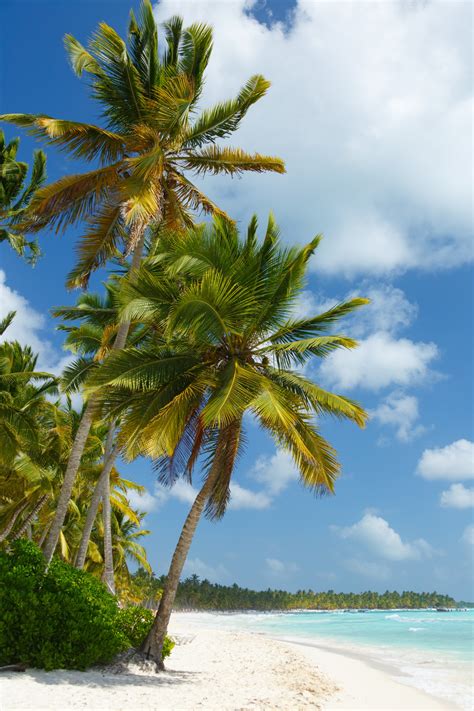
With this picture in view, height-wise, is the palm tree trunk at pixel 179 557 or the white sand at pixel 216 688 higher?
the palm tree trunk at pixel 179 557

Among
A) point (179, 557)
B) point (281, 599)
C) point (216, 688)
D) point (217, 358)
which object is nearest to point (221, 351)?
point (217, 358)

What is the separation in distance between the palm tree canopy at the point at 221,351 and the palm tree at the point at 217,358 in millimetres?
21

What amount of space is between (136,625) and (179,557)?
162 cm

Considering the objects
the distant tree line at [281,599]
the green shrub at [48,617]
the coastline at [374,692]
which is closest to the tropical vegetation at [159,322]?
the green shrub at [48,617]

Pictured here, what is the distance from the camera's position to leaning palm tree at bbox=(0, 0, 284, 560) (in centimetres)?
1392

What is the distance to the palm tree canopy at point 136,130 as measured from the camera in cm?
1395

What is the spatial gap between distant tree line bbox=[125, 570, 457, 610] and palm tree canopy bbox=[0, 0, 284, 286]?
225ft

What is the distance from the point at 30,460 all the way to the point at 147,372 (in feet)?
31.6

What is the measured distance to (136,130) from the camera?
14.3 metres

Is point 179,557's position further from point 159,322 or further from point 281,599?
point 281,599

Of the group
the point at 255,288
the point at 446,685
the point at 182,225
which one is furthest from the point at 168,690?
the point at 182,225

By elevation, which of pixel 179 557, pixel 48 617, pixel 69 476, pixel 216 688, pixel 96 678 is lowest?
pixel 216 688

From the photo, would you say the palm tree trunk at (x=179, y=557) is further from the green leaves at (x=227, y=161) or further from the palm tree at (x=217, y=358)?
the green leaves at (x=227, y=161)

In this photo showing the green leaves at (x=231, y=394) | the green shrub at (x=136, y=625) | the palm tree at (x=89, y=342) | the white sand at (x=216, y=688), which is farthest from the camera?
the palm tree at (x=89, y=342)
